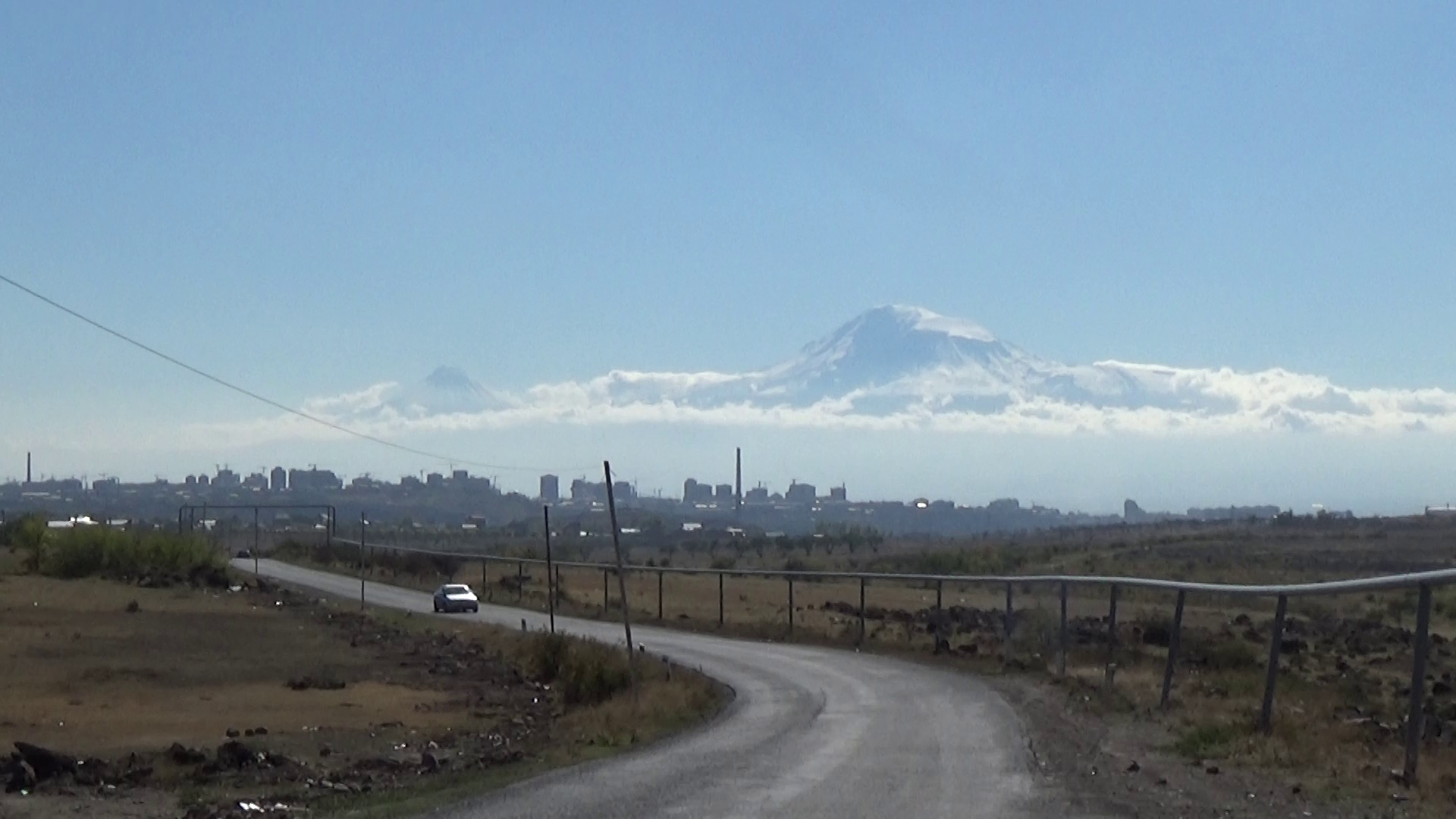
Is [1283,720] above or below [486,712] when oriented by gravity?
above

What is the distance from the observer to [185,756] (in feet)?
61.6

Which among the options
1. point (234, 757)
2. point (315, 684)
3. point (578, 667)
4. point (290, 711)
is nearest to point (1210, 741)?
point (234, 757)

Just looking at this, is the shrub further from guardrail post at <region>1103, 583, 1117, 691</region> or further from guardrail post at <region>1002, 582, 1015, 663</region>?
guardrail post at <region>1002, 582, 1015, 663</region>

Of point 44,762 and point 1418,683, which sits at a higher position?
point 1418,683

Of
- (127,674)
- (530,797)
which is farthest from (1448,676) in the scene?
(127,674)

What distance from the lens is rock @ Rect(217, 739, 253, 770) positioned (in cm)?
1845

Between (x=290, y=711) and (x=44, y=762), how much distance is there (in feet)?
32.6

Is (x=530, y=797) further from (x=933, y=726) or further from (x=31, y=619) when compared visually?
(x=31, y=619)

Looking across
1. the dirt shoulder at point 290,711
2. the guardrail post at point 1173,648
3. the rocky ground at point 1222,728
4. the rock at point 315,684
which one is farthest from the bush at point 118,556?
the guardrail post at point 1173,648

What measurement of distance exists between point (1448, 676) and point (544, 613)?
1474 inches

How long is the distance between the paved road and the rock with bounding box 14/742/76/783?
5450 mm

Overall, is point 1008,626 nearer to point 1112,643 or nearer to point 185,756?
point 1112,643

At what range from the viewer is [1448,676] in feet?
67.9

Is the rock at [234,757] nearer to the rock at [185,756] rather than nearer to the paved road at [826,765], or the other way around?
the rock at [185,756]
